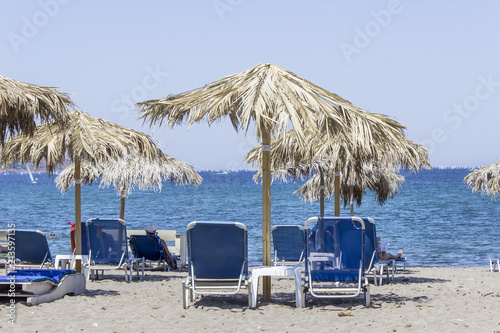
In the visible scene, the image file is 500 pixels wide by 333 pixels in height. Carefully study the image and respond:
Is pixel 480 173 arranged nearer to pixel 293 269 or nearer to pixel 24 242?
pixel 293 269

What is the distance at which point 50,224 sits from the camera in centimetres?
3319

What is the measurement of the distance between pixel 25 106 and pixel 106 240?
9.36 feet

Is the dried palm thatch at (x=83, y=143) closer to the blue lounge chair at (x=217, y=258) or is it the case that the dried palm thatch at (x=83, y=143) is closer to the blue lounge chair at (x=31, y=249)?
the blue lounge chair at (x=31, y=249)

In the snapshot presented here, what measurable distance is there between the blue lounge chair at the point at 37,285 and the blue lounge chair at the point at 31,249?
1.56 meters

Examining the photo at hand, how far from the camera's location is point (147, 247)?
32.9 ft

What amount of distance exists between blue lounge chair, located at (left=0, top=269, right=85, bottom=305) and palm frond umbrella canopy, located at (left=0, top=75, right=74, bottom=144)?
4.52 ft

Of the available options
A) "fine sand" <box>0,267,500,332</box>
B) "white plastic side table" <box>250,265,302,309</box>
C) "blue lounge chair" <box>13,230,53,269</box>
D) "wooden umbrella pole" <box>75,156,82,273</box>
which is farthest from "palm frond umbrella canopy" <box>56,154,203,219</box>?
"white plastic side table" <box>250,265,302,309</box>

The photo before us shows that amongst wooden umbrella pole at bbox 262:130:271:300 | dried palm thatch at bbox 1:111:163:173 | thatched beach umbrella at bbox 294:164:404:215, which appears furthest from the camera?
thatched beach umbrella at bbox 294:164:404:215

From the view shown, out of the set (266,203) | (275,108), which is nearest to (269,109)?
(275,108)

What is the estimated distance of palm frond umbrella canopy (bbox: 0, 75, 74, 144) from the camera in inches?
243

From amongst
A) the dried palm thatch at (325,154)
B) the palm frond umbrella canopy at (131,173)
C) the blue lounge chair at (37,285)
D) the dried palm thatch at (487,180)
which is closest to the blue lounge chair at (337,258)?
the dried palm thatch at (325,154)

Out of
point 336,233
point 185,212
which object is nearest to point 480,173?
point 336,233

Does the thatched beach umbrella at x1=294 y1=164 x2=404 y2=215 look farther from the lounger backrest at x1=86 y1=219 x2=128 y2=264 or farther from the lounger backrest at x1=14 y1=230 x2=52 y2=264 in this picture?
the lounger backrest at x1=14 y1=230 x2=52 y2=264

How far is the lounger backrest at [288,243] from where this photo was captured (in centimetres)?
949
